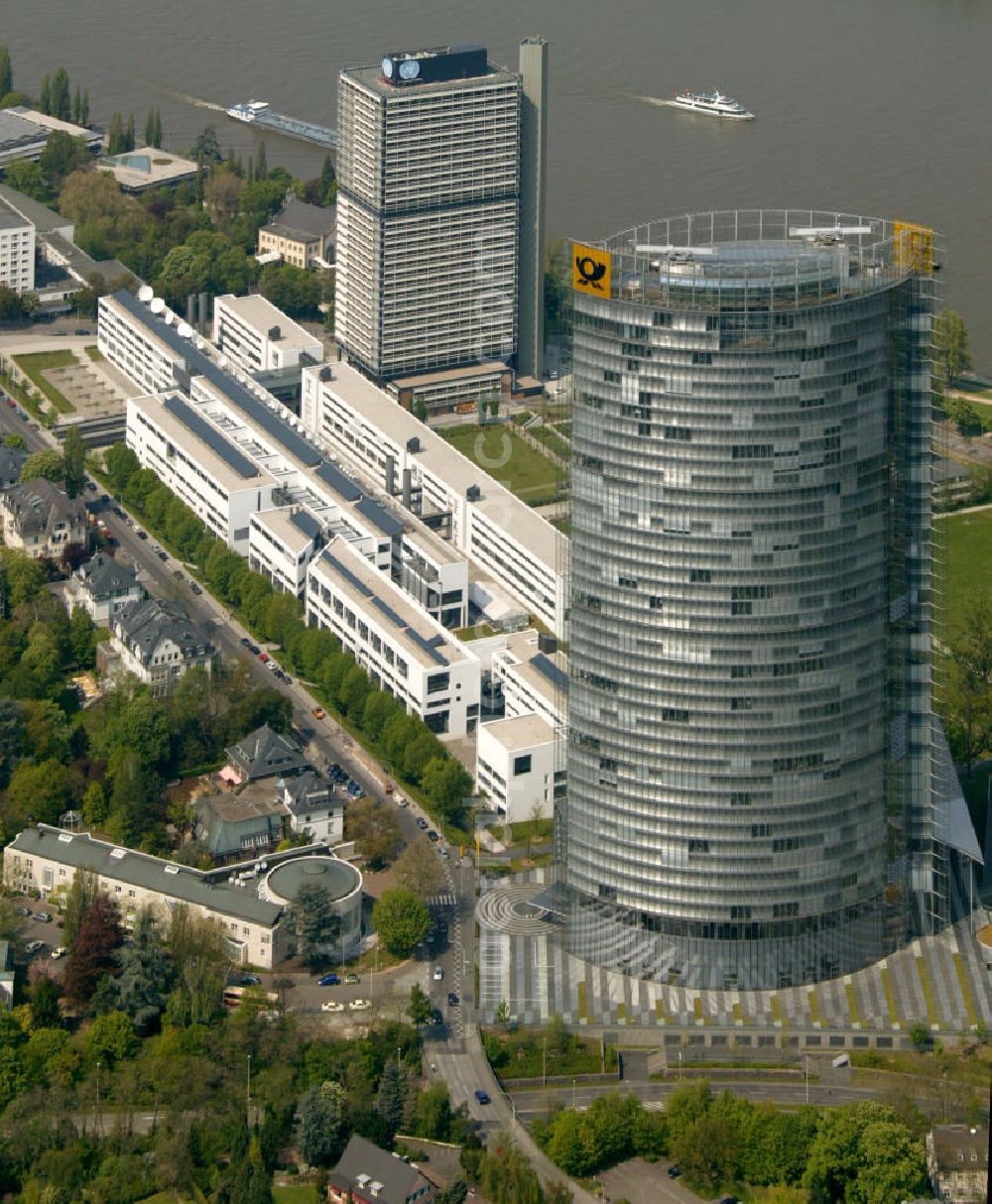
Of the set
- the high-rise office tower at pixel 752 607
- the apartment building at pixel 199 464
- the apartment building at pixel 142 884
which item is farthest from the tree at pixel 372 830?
the apartment building at pixel 199 464

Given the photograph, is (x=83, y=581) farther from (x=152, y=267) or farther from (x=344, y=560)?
(x=152, y=267)

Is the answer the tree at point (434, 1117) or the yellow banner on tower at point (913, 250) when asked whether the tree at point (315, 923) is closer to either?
the tree at point (434, 1117)

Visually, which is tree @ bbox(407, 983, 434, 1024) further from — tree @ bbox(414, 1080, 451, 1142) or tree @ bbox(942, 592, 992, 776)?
tree @ bbox(942, 592, 992, 776)

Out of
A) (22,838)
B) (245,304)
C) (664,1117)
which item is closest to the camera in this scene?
(664,1117)

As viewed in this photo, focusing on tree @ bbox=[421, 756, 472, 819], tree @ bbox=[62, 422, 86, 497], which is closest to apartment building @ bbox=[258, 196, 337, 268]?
tree @ bbox=[62, 422, 86, 497]

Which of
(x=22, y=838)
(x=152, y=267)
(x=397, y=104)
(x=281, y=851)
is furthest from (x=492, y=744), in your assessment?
(x=152, y=267)
